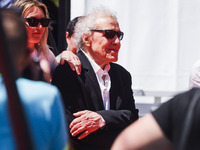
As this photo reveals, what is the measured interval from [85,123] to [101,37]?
722mm

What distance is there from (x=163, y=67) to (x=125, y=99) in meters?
1.15

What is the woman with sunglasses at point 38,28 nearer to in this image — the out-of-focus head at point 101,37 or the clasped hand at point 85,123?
the out-of-focus head at point 101,37

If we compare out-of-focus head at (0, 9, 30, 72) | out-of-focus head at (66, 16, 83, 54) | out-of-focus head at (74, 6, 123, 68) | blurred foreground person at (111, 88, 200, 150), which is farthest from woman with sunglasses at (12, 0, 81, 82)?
out-of-focus head at (0, 9, 30, 72)

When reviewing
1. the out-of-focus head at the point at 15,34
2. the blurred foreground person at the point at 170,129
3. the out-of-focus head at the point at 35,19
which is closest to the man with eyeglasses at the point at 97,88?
the out-of-focus head at the point at 35,19

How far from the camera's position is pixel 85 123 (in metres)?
2.55

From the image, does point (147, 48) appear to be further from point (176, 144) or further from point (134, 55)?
point (176, 144)

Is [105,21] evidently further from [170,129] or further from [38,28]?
[170,129]

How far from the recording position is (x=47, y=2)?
17.6 ft

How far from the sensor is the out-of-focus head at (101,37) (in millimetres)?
2896

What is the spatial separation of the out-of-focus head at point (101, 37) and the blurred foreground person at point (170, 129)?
1.66 m

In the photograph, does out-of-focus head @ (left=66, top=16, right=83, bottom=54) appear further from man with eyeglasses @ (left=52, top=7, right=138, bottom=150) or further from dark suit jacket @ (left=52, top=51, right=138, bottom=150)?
dark suit jacket @ (left=52, top=51, right=138, bottom=150)

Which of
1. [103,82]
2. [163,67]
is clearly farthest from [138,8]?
[103,82]

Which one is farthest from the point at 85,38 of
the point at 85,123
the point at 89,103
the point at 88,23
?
the point at 85,123

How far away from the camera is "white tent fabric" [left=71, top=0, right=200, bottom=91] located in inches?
149
